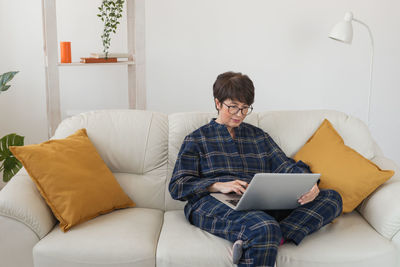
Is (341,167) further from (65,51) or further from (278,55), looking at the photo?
(65,51)

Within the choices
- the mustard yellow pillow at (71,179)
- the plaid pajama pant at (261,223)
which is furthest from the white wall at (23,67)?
the plaid pajama pant at (261,223)

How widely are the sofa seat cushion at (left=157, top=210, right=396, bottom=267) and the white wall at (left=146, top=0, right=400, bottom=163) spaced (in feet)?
6.38

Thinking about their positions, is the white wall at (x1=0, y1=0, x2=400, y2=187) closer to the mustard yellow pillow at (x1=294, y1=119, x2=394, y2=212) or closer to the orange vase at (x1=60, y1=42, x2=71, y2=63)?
the orange vase at (x1=60, y1=42, x2=71, y2=63)

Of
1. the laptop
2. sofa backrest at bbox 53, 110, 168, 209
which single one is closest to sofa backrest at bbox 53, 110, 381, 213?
sofa backrest at bbox 53, 110, 168, 209

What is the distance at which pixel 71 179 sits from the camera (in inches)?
85.7

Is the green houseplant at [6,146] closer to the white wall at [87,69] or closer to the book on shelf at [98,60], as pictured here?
the book on shelf at [98,60]

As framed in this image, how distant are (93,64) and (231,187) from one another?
1.65m

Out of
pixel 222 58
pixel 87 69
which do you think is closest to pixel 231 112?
pixel 222 58

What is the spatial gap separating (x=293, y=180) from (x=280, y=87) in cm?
211

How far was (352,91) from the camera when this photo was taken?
155 inches

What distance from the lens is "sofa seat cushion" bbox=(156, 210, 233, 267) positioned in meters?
1.95

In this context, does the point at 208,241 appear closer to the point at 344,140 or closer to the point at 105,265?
the point at 105,265

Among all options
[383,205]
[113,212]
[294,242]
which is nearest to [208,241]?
[294,242]

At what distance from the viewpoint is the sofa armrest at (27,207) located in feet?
6.59
